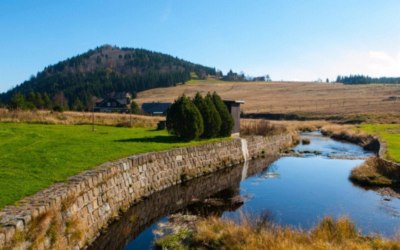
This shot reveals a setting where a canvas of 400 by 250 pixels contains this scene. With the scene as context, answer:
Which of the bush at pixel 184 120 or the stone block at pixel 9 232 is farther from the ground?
the bush at pixel 184 120

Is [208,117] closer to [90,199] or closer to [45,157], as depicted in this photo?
[45,157]

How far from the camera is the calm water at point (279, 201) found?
8.93 metres

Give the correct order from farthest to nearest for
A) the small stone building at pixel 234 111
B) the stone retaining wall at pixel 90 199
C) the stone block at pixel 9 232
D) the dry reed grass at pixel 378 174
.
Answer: the small stone building at pixel 234 111 → the dry reed grass at pixel 378 174 → the stone retaining wall at pixel 90 199 → the stone block at pixel 9 232

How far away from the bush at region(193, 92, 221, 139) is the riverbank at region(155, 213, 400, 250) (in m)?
10.6

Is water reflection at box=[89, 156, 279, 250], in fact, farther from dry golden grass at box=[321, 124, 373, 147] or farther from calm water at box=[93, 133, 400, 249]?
dry golden grass at box=[321, 124, 373, 147]

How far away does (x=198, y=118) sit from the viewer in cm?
1733

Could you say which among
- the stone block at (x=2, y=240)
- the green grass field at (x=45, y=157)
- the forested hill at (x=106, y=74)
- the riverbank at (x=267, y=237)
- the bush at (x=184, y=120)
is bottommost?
the riverbank at (x=267, y=237)

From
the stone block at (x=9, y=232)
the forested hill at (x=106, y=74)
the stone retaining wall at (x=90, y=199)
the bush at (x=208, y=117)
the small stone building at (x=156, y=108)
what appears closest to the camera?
the stone block at (x=9, y=232)

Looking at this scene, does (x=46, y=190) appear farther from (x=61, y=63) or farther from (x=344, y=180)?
(x=61, y=63)

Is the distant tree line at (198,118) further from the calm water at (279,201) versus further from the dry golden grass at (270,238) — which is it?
the dry golden grass at (270,238)

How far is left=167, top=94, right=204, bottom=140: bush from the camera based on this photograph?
16875 mm

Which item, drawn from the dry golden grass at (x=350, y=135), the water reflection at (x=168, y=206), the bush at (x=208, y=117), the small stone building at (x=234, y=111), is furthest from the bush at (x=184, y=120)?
the dry golden grass at (x=350, y=135)

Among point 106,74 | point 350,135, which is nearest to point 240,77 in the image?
point 106,74

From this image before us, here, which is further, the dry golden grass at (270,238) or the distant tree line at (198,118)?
the distant tree line at (198,118)
